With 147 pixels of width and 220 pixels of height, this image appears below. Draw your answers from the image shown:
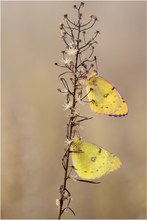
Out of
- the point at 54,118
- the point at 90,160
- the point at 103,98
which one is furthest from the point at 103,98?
the point at 54,118

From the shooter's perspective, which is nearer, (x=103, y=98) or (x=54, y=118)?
(x=103, y=98)

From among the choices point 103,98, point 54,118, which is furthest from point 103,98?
point 54,118

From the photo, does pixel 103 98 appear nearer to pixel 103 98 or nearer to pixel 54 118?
pixel 103 98

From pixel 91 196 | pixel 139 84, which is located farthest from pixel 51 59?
pixel 91 196

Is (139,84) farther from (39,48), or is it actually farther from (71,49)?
(71,49)

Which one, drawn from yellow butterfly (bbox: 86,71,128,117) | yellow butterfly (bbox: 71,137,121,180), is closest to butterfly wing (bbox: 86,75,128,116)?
yellow butterfly (bbox: 86,71,128,117)

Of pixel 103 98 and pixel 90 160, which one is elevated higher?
pixel 103 98

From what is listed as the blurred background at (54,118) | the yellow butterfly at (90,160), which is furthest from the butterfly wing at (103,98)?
the blurred background at (54,118)

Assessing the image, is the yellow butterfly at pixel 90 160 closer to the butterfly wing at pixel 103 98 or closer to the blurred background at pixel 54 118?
the butterfly wing at pixel 103 98
